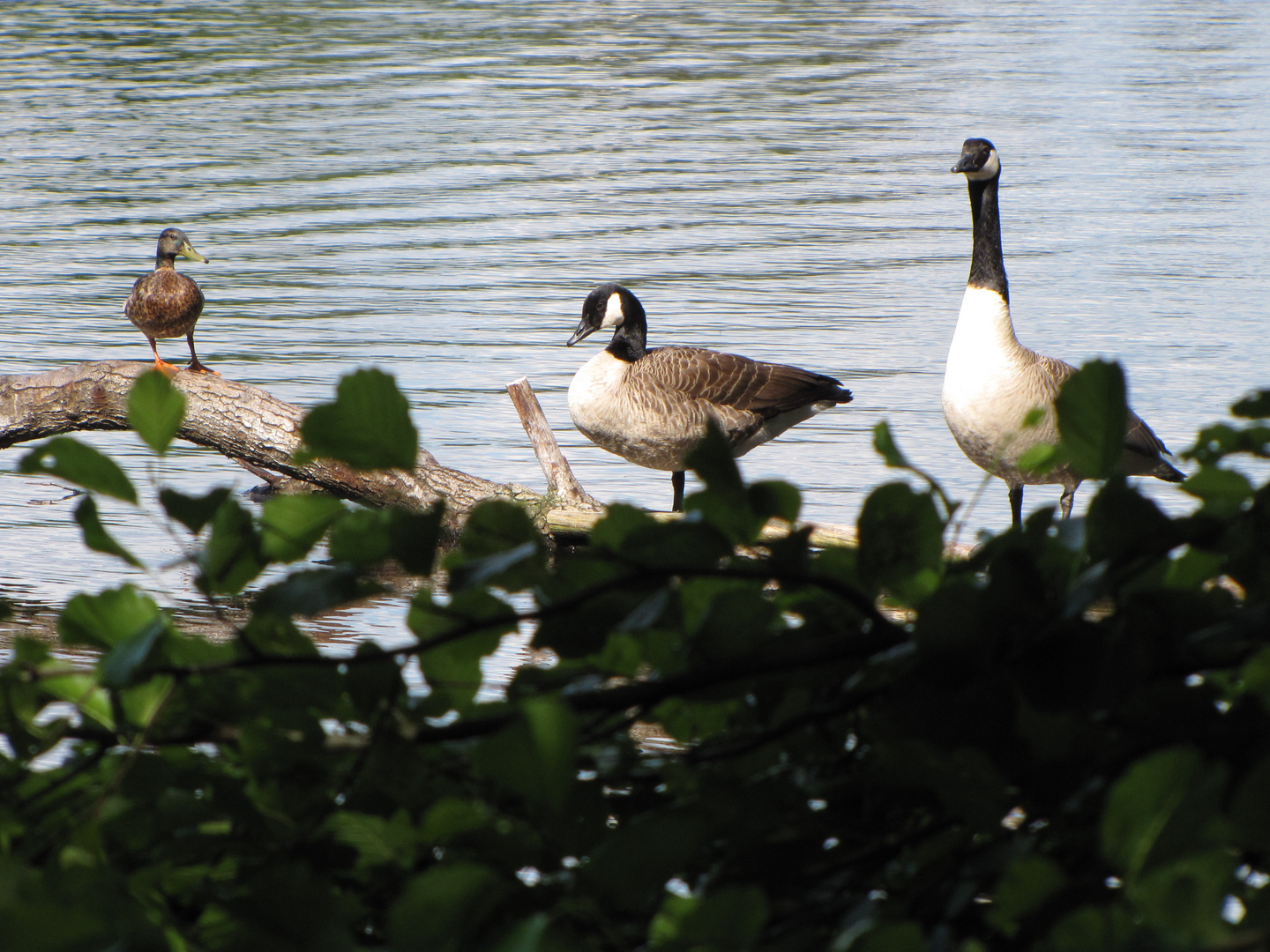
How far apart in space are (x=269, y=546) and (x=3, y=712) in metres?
0.22

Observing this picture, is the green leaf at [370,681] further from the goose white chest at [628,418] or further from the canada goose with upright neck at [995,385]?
the goose white chest at [628,418]

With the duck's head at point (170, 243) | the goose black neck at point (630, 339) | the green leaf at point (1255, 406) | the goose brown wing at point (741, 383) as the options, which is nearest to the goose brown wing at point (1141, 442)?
the goose brown wing at point (741, 383)

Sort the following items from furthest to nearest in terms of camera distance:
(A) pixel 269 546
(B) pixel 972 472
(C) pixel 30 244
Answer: (C) pixel 30 244 → (B) pixel 972 472 → (A) pixel 269 546

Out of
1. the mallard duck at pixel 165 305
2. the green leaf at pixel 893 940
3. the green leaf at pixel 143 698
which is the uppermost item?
the green leaf at pixel 893 940

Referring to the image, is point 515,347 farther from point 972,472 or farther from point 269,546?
point 269,546

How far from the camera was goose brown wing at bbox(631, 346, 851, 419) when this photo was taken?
26.0 feet

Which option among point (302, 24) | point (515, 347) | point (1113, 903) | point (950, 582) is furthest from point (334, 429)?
point (302, 24)

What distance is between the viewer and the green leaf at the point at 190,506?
37.0 inches

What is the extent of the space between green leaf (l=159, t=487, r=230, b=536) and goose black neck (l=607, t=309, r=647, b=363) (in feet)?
23.8

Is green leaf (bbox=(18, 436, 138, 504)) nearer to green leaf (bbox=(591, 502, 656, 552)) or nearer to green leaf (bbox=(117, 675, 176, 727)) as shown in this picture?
green leaf (bbox=(117, 675, 176, 727))

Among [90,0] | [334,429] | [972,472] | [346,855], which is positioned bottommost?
[972,472]

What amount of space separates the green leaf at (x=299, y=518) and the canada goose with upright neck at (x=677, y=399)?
21.4 feet

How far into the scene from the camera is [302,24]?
34.4 m

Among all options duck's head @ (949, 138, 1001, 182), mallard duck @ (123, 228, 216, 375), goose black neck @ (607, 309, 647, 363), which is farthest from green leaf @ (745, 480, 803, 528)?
mallard duck @ (123, 228, 216, 375)
